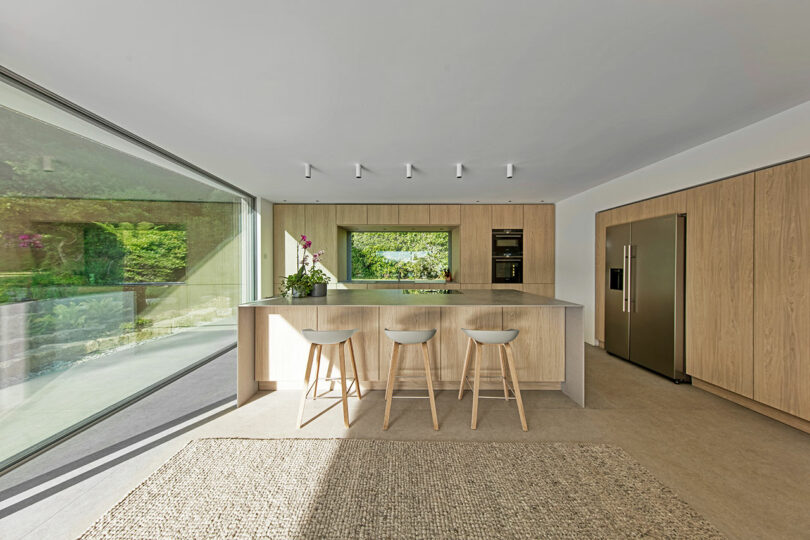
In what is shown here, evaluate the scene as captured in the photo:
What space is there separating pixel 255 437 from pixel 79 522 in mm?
846

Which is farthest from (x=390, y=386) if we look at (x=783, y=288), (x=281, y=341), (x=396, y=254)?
(x=396, y=254)

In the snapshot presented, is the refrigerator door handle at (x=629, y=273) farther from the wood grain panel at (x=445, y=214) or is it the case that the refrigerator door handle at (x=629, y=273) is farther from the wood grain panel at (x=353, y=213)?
the wood grain panel at (x=353, y=213)

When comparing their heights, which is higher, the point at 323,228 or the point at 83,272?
the point at 323,228

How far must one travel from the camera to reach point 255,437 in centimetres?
208

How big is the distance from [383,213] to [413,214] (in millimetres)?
548

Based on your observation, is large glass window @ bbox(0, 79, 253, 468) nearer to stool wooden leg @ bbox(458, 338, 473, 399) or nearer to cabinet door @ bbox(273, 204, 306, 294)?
cabinet door @ bbox(273, 204, 306, 294)

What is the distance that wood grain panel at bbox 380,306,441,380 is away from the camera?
2738 mm

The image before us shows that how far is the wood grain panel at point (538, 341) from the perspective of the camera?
2.71 metres

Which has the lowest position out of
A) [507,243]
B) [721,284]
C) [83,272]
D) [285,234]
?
[721,284]

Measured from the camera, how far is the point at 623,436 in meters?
2.09

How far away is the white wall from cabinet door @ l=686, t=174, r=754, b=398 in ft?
0.59

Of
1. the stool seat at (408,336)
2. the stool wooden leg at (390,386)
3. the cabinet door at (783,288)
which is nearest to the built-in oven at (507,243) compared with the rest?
the cabinet door at (783,288)

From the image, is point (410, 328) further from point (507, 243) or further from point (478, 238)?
point (507, 243)

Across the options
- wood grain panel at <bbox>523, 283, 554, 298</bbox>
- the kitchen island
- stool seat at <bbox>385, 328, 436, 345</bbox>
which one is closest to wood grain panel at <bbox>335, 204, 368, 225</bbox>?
the kitchen island
